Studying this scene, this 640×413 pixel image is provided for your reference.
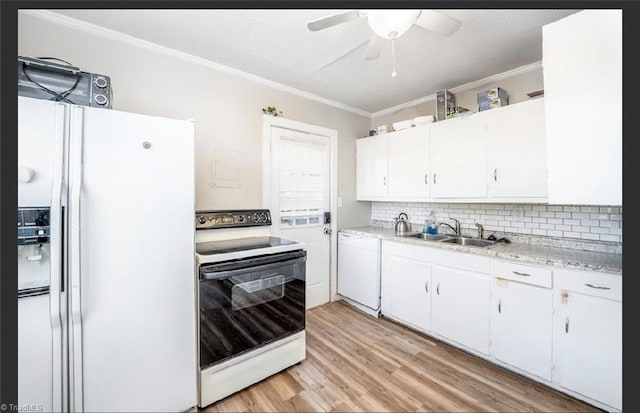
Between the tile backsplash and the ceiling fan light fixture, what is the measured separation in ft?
6.60

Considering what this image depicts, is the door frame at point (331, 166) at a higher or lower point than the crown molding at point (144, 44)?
lower

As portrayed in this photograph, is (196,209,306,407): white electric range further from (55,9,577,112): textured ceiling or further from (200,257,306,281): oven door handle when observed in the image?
(55,9,577,112): textured ceiling

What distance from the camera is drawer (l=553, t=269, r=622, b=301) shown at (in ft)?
5.05

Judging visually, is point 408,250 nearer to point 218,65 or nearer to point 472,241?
point 472,241

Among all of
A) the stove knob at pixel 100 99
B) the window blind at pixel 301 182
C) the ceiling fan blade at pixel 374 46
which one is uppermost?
the ceiling fan blade at pixel 374 46

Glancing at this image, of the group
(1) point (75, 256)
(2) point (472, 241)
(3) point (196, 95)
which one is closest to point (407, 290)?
(2) point (472, 241)

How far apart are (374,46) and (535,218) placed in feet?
6.81

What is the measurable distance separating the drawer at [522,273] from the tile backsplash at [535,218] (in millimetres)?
643

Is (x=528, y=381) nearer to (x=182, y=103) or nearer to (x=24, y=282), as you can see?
Answer: (x=24, y=282)

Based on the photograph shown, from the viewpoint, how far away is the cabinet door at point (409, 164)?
278cm

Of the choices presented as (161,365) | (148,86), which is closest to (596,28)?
(148,86)

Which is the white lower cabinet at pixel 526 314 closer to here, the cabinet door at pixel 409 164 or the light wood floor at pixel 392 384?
the light wood floor at pixel 392 384

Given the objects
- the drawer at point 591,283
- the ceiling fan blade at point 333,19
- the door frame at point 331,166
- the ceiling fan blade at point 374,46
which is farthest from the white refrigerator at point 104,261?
the drawer at point 591,283

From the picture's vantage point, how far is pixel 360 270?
121 inches
